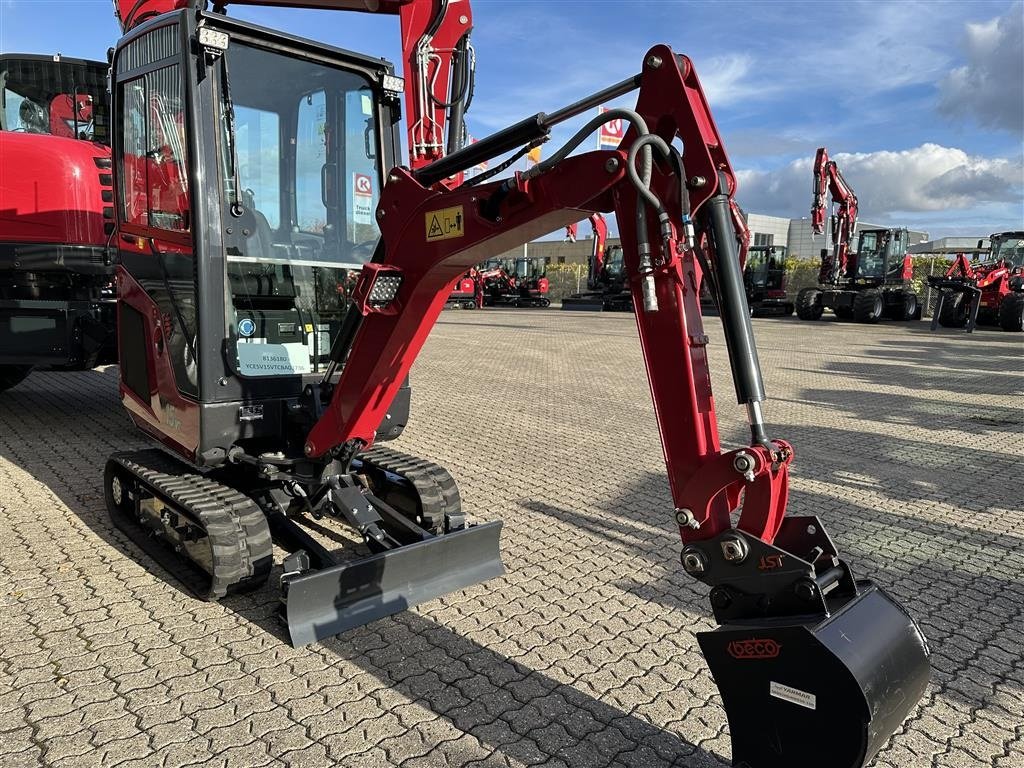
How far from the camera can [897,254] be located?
2456 cm

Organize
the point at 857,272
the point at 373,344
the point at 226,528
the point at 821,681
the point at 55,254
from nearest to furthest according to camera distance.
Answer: the point at 821,681
the point at 373,344
the point at 226,528
the point at 55,254
the point at 857,272

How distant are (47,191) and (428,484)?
478 cm

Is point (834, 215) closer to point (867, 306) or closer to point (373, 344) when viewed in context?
point (867, 306)

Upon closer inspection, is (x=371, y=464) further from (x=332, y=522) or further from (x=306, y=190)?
(x=306, y=190)

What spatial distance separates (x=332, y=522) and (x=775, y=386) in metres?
8.25

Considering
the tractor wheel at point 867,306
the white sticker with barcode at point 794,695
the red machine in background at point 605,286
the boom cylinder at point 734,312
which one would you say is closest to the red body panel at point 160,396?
the boom cylinder at point 734,312

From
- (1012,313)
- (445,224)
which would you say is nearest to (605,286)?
(1012,313)

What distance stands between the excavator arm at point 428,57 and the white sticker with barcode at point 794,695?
158 inches

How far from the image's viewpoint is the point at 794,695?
2250 millimetres

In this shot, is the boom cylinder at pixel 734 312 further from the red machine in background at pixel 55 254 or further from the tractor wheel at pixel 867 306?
→ the tractor wheel at pixel 867 306

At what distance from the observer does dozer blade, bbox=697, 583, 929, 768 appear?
2154 mm

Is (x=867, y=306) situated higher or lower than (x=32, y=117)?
lower

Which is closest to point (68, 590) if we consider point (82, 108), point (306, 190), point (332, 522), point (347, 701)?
point (332, 522)

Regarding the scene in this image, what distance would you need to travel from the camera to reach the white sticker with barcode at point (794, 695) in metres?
2.22
